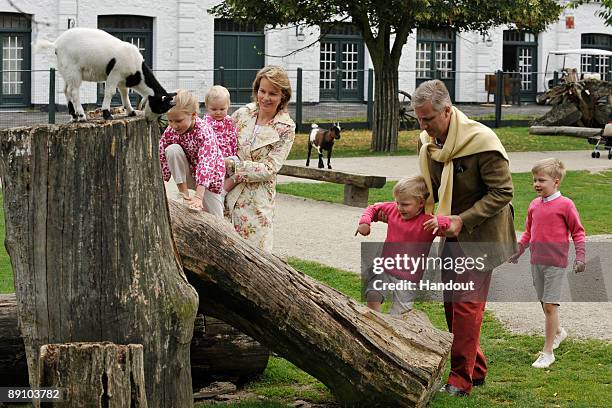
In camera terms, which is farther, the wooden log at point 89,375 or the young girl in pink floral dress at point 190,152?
the young girl in pink floral dress at point 190,152

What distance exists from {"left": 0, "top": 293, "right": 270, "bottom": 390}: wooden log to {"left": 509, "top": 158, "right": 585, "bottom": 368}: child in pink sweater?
5.94 feet

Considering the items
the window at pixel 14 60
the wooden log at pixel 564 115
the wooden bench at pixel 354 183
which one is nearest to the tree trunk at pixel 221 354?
the wooden bench at pixel 354 183

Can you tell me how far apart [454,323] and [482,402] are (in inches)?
18.3

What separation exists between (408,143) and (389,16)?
5105 mm

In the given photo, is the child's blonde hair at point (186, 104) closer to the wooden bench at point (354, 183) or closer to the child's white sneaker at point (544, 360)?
the child's white sneaker at point (544, 360)

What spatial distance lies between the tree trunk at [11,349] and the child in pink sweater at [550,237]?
9.99 ft

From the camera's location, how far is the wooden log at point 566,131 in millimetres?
25625

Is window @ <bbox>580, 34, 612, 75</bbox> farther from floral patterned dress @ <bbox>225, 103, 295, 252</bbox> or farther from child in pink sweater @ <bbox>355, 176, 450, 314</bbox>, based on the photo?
child in pink sweater @ <bbox>355, 176, 450, 314</bbox>

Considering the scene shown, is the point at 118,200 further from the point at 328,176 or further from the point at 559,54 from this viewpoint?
the point at 559,54

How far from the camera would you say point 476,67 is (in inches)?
1563

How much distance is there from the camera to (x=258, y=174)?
24.1ft

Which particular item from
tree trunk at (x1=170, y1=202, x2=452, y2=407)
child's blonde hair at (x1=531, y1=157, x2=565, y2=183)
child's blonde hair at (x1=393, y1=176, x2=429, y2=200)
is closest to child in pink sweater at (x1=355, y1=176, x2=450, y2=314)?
child's blonde hair at (x1=393, y1=176, x2=429, y2=200)

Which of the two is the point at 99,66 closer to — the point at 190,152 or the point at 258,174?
the point at 190,152

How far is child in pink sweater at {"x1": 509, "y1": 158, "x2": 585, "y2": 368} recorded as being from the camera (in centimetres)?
728
